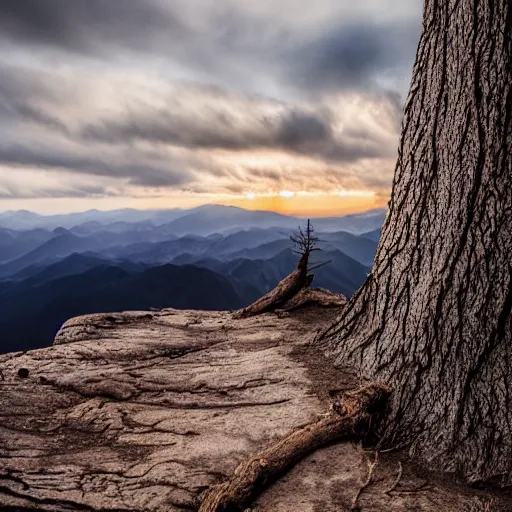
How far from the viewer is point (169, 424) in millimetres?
5254

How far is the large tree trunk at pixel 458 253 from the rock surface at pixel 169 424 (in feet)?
1.98

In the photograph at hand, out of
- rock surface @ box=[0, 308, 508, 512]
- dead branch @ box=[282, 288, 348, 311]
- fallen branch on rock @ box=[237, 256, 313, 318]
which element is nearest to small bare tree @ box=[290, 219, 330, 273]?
fallen branch on rock @ box=[237, 256, 313, 318]

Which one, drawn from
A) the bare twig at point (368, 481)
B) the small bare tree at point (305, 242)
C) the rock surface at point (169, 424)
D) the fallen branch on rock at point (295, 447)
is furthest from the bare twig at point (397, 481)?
the small bare tree at point (305, 242)

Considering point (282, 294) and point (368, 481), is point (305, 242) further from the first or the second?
point (368, 481)

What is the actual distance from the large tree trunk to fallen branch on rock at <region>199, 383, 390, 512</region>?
0.35 metres

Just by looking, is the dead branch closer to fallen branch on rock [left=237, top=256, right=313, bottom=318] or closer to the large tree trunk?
fallen branch on rock [left=237, top=256, right=313, bottom=318]

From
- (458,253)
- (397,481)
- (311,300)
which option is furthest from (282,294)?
(397,481)

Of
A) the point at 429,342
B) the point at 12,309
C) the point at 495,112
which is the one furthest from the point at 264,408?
the point at 12,309

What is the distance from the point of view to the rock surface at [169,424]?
158 inches

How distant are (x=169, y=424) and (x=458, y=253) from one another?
4496 millimetres

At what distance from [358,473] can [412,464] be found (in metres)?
0.72

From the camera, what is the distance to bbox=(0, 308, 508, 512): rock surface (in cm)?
401

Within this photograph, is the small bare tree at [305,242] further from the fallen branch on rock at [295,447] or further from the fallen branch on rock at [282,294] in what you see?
the fallen branch on rock at [295,447]

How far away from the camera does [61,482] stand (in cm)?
432
